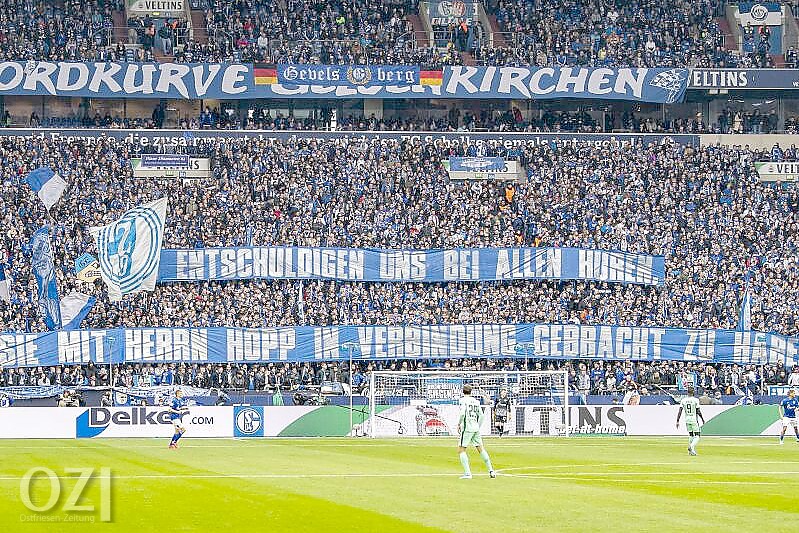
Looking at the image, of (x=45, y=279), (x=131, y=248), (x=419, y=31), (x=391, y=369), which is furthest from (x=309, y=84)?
(x=45, y=279)

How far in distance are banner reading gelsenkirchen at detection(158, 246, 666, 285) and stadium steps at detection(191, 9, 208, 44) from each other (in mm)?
19976

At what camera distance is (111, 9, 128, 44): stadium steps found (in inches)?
3059

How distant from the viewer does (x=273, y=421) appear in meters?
50.4

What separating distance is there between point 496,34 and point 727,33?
14.1m

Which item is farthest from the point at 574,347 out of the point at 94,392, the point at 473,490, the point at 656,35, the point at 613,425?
the point at 473,490

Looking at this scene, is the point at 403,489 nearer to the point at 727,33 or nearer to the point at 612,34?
the point at 612,34

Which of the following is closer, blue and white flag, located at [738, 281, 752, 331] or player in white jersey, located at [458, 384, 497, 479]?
player in white jersey, located at [458, 384, 497, 479]

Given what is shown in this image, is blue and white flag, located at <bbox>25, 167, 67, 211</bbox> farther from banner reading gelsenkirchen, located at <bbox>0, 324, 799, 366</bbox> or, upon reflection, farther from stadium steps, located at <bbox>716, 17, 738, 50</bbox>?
stadium steps, located at <bbox>716, 17, 738, 50</bbox>

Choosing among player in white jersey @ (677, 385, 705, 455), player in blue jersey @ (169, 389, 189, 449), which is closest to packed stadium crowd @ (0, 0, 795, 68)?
player in blue jersey @ (169, 389, 189, 449)

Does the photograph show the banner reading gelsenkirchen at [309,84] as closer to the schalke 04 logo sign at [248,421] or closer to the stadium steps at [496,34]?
the stadium steps at [496,34]

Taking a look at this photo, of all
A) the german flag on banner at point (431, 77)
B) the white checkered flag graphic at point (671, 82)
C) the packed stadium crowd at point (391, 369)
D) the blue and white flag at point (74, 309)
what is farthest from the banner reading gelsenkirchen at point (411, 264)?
the german flag on banner at point (431, 77)

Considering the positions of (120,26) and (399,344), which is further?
(120,26)

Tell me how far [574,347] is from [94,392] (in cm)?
2093

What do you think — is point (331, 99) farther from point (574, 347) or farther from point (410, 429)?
point (410, 429)
